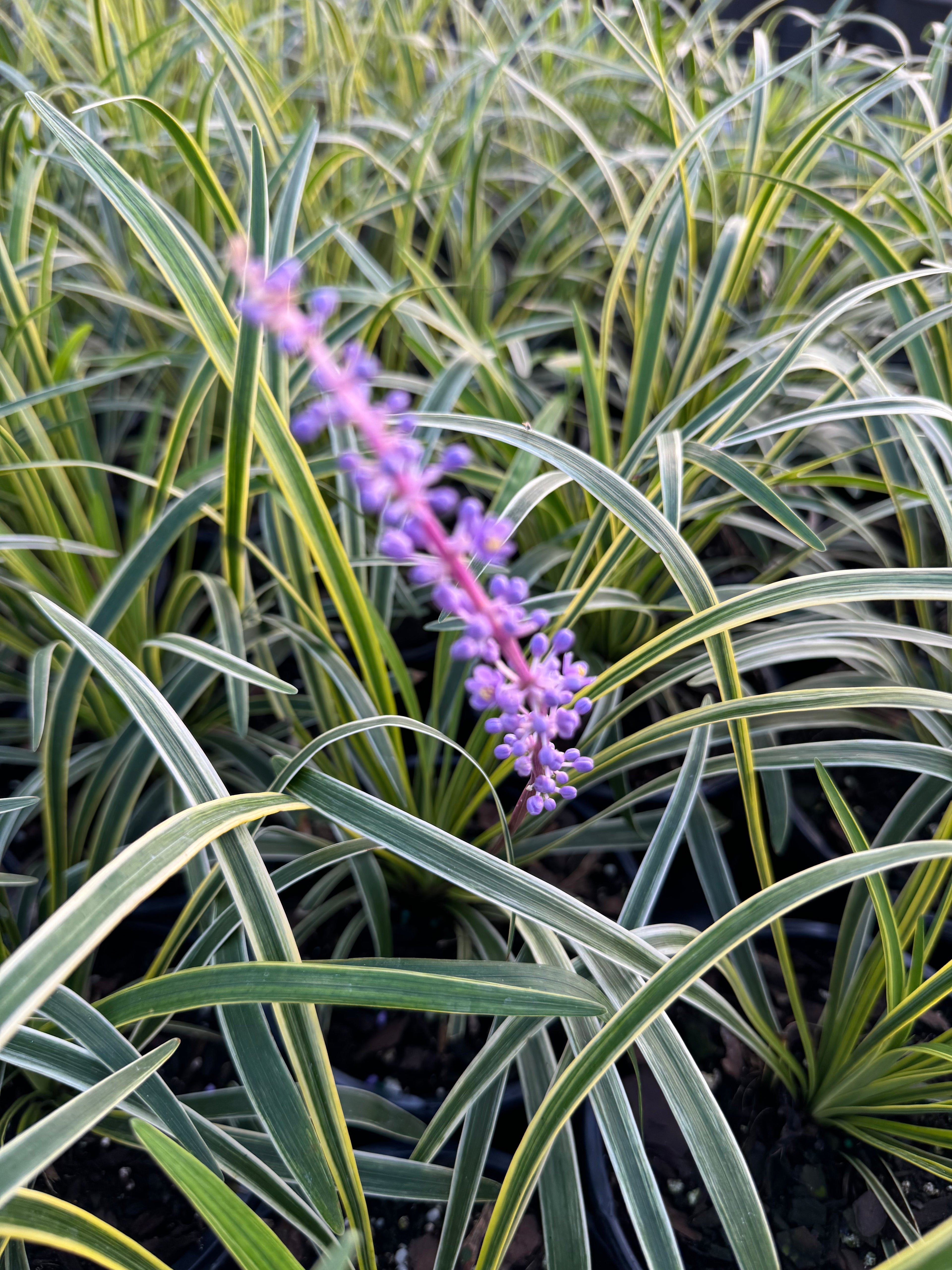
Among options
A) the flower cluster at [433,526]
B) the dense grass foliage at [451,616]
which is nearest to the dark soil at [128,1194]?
the dense grass foliage at [451,616]

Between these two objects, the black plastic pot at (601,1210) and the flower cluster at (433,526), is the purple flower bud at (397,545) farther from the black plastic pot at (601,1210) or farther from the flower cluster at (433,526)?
the black plastic pot at (601,1210)

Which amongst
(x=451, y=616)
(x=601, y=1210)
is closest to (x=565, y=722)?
(x=451, y=616)

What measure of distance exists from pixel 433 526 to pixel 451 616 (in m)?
0.38

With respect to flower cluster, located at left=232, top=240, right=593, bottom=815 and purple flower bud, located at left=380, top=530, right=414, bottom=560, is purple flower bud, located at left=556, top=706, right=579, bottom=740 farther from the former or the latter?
purple flower bud, located at left=380, top=530, right=414, bottom=560

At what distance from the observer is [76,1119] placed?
0.37 meters

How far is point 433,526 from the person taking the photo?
0.92ft

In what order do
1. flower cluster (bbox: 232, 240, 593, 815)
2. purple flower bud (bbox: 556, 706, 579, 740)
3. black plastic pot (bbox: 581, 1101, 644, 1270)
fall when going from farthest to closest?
black plastic pot (bbox: 581, 1101, 644, 1270) < purple flower bud (bbox: 556, 706, 579, 740) < flower cluster (bbox: 232, 240, 593, 815)

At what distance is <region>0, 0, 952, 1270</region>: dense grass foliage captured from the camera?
48cm

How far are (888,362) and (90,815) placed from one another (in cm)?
140

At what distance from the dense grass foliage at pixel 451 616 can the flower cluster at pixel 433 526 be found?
0.12 m

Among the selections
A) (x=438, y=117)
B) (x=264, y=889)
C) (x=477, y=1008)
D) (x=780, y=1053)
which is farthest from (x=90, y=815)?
(x=438, y=117)

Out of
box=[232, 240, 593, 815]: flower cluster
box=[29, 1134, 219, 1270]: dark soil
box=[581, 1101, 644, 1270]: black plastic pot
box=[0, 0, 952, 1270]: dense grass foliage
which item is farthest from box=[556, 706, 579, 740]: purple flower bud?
box=[29, 1134, 219, 1270]: dark soil

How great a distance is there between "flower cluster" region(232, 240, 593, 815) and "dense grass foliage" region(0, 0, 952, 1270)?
0.12 meters

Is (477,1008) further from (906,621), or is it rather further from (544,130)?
(544,130)
